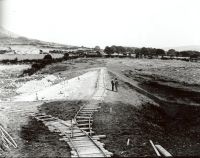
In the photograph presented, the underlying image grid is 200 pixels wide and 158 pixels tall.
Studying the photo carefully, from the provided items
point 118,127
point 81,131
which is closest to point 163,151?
point 118,127

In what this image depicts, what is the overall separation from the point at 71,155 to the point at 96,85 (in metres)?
23.8

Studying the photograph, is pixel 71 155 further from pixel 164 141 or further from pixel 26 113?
pixel 26 113

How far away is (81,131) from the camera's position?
1927 centimetres

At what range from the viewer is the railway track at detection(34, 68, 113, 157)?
51.8 ft

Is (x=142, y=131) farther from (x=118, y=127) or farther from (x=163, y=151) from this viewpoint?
(x=163, y=151)

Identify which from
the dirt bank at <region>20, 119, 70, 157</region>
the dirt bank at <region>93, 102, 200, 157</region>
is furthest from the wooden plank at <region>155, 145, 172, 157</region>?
the dirt bank at <region>20, 119, 70, 157</region>

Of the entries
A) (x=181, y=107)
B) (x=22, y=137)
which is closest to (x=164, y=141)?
(x=22, y=137)

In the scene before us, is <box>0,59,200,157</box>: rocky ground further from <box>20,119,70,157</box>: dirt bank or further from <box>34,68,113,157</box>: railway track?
<box>34,68,113,157</box>: railway track

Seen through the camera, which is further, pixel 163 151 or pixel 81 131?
pixel 81 131

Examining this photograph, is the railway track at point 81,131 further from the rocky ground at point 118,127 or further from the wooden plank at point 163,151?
the wooden plank at point 163,151

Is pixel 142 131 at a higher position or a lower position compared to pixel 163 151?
lower

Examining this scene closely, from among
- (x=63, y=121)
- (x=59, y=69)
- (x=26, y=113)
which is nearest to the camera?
(x=63, y=121)

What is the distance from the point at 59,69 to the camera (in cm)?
6669

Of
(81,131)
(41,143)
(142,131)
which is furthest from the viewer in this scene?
(142,131)
